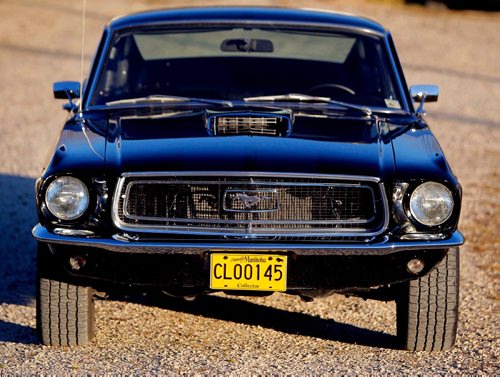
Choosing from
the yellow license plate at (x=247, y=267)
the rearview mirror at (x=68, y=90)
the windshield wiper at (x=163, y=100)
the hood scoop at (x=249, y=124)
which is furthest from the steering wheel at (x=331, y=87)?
the yellow license plate at (x=247, y=267)

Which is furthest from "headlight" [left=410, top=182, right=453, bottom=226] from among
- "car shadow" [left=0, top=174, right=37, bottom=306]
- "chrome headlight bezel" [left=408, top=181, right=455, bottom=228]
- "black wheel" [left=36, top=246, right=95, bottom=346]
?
"car shadow" [left=0, top=174, right=37, bottom=306]

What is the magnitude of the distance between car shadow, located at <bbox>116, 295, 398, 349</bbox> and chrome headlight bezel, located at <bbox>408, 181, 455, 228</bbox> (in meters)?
0.83

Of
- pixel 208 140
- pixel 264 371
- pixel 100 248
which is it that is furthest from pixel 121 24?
pixel 264 371

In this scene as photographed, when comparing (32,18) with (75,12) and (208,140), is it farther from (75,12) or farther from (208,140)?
(208,140)

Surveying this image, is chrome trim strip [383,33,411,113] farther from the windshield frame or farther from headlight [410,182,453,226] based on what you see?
headlight [410,182,453,226]

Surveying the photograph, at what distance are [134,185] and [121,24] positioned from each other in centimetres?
207

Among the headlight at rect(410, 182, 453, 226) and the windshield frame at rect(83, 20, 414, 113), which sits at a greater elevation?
the windshield frame at rect(83, 20, 414, 113)

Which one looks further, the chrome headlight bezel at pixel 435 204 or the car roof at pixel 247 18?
the car roof at pixel 247 18

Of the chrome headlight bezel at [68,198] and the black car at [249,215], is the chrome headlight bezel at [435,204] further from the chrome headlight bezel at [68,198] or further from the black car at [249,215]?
the chrome headlight bezel at [68,198]

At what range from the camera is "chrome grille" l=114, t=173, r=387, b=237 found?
16.5 ft

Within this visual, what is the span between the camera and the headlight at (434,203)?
5.07 metres

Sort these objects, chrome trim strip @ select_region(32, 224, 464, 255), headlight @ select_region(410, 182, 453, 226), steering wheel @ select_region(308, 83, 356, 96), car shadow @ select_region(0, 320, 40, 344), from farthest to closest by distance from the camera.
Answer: steering wheel @ select_region(308, 83, 356, 96) < car shadow @ select_region(0, 320, 40, 344) < headlight @ select_region(410, 182, 453, 226) < chrome trim strip @ select_region(32, 224, 464, 255)

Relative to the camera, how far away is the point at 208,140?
17.5ft

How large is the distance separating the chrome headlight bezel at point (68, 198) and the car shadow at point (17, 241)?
1.42 m
